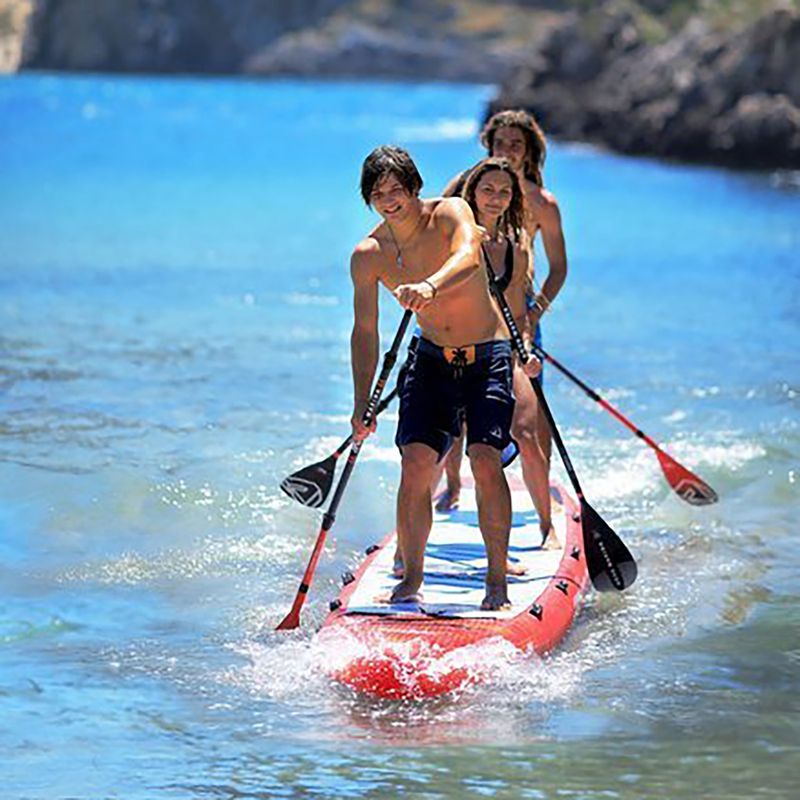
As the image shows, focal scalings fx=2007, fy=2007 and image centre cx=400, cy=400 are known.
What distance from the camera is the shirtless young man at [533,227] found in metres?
10.4

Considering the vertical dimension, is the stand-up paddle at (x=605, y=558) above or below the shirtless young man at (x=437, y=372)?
below

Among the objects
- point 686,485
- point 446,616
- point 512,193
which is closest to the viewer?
point 446,616

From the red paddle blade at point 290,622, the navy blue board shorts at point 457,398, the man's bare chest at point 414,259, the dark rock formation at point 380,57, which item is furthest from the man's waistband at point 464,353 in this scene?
the dark rock formation at point 380,57

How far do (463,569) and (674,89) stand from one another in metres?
42.8

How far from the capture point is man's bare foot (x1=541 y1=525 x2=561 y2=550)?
405 inches

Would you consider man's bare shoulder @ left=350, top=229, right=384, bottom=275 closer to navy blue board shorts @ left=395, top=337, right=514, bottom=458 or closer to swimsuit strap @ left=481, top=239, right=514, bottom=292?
navy blue board shorts @ left=395, top=337, right=514, bottom=458

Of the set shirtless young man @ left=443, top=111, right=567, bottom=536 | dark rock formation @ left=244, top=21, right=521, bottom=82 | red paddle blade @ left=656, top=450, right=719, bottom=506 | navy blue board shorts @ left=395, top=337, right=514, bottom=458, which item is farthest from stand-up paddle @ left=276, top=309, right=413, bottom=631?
dark rock formation @ left=244, top=21, right=521, bottom=82

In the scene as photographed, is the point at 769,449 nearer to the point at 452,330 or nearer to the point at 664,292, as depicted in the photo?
the point at 452,330

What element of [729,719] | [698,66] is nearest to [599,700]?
[729,719]

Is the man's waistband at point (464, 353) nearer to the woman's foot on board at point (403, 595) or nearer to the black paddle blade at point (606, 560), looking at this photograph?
the woman's foot on board at point (403, 595)

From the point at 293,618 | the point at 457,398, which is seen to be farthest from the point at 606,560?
the point at 293,618

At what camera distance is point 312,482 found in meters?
9.96

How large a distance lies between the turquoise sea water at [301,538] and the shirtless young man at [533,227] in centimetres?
74

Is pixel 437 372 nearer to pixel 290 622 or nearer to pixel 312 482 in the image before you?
pixel 312 482
